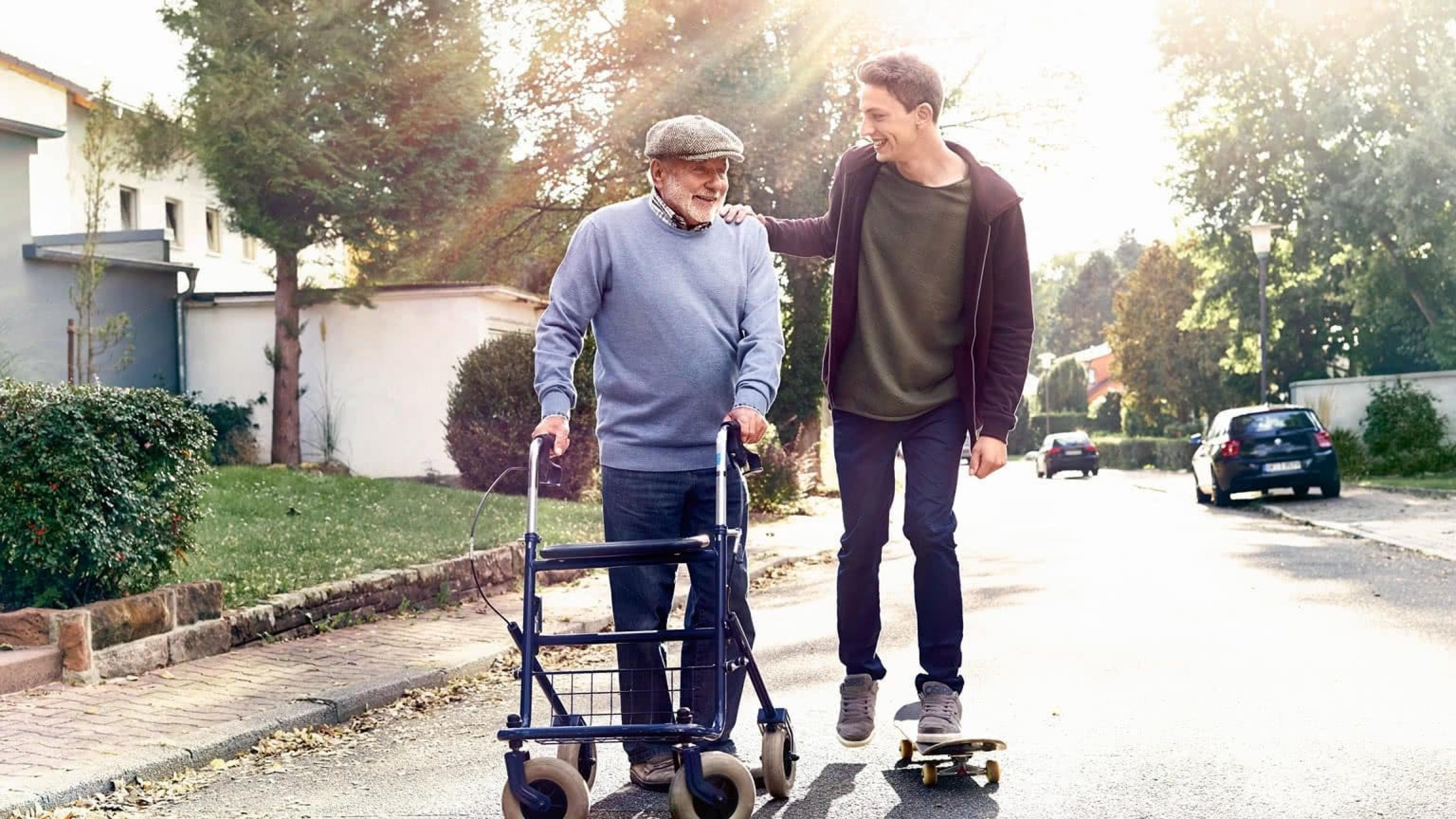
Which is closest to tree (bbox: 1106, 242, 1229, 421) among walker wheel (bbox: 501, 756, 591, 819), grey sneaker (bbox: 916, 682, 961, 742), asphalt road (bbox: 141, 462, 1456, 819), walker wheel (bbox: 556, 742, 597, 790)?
asphalt road (bbox: 141, 462, 1456, 819)

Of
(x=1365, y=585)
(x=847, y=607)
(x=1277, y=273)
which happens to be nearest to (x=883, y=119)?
(x=847, y=607)

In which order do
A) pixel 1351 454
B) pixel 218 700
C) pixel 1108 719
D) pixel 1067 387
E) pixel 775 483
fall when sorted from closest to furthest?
pixel 1108 719, pixel 218 700, pixel 775 483, pixel 1351 454, pixel 1067 387

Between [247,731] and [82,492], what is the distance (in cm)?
178

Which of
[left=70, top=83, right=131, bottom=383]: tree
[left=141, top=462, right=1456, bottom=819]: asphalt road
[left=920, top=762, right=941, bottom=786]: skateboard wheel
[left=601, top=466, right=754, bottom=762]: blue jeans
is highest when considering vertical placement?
[left=70, top=83, right=131, bottom=383]: tree

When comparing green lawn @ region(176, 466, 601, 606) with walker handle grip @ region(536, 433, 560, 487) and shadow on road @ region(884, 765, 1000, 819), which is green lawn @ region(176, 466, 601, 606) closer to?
walker handle grip @ region(536, 433, 560, 487)

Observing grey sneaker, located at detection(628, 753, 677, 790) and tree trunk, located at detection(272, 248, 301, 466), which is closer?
grey sneaker, located at detection(628, 753, 677, 790)

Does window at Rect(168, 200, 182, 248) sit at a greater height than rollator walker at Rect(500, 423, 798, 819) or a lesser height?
greater

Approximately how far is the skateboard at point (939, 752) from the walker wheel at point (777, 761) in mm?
394

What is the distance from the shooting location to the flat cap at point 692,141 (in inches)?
168

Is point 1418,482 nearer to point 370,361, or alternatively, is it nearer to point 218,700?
point 370,361

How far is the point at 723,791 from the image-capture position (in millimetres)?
3844

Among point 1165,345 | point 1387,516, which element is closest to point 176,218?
point 1387,516

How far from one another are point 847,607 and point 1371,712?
2.24 meters

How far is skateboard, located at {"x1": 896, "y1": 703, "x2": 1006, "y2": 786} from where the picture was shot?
14.3ft
